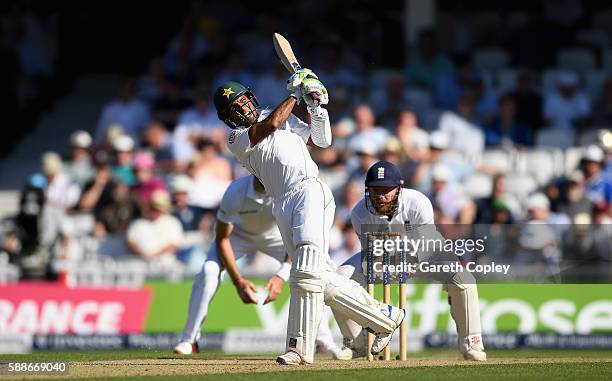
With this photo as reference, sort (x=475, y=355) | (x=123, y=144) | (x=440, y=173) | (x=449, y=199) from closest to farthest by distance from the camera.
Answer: (x=475, y=355) → (x=449, y=199) → (x=440, y=173) → (x=123, y=144)

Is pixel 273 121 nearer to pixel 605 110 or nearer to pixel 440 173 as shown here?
pixel 440 173

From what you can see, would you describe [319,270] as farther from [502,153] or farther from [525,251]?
[502,153]

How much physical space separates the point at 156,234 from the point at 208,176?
1.23 meters

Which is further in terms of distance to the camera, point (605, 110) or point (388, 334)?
point (605, 110)

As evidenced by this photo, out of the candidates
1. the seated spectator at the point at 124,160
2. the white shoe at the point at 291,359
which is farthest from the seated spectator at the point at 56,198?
the white shoe at the point at 291,359

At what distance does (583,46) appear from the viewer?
1789 centimetres

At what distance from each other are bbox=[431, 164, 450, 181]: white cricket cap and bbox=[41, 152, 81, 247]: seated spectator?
420 cm

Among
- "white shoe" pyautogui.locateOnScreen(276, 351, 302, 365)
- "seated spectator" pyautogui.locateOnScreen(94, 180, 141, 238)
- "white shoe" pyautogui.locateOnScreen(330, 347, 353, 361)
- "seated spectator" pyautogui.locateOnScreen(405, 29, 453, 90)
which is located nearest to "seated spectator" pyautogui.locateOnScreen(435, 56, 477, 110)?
"seated spectator" pyautogui.locateOnScreen(405, 29, 453, 90)

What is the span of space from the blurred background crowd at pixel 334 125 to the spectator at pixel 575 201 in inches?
1.0

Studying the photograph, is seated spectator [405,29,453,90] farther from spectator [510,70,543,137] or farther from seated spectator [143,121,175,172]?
seated spectator [143,121,175,172]

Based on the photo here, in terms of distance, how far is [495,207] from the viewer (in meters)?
14.5

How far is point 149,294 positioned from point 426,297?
2.93 metres

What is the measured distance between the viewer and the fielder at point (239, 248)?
1007cm

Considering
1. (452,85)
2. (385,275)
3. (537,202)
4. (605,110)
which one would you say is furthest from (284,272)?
(605,110)
